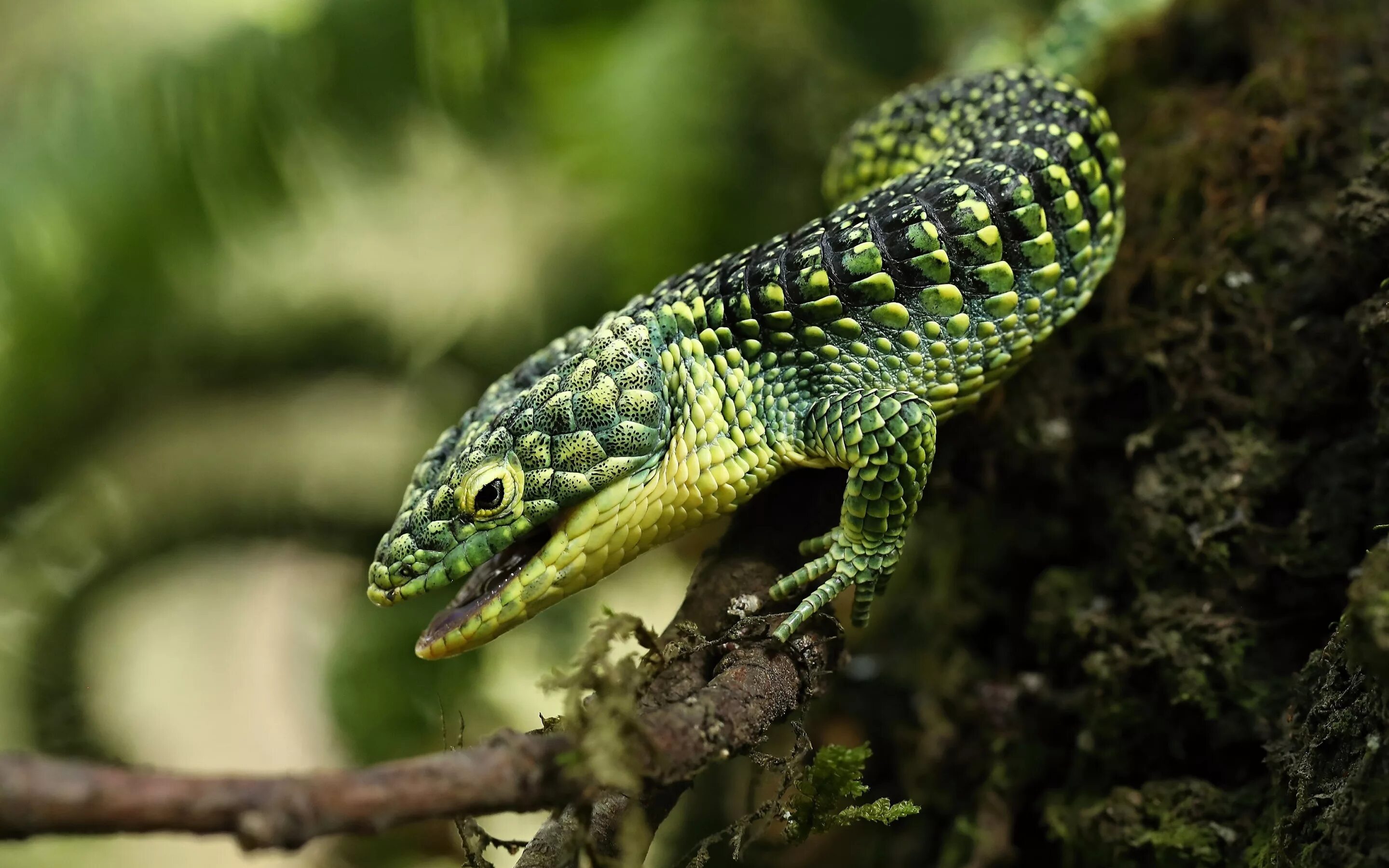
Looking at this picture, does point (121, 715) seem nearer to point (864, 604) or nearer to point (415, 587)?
point (415, 587)

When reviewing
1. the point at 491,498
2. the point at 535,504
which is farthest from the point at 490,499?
the point at 535,504

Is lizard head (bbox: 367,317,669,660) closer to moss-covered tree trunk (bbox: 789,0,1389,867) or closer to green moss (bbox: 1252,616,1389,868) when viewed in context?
moss-covered tree trunk (bbox: 789,0,1389,867)

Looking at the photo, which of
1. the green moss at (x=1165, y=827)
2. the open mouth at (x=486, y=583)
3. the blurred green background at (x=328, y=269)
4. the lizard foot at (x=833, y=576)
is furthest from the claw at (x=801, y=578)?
the blurred green background at (x=328, y=269)

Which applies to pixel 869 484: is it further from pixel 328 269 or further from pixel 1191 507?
pixel 328 269

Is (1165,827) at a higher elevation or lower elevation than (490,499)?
lower

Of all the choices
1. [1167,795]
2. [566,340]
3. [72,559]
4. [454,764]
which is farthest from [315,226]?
[1167,795]

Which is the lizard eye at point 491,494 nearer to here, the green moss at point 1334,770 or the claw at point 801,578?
the claw at point 801,578

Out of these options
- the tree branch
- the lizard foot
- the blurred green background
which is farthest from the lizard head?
the blurred green background
